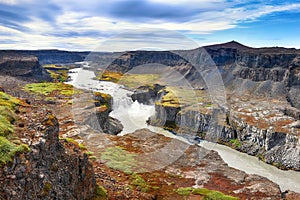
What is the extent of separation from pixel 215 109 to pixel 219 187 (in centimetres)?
7627

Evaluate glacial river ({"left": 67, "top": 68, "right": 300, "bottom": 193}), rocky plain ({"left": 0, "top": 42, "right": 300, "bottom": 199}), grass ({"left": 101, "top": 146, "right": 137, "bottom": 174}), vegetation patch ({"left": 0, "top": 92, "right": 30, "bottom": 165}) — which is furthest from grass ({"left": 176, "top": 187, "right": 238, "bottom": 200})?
glacial river ({"left": 67, "top": 68, "right": 300, "bottom": 193})

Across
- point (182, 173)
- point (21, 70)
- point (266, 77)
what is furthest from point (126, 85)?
point (182, 173)

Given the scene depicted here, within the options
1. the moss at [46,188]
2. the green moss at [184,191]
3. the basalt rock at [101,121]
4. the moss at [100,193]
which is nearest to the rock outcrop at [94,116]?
the basalt rock at [101,121]

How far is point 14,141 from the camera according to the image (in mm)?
15789

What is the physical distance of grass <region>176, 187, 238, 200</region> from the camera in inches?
1207

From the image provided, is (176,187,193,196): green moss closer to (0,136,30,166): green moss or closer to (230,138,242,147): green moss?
(0,136,30,166): green moss

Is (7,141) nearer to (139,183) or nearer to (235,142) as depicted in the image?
(139,183)

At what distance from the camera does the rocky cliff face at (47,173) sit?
45.3 ft

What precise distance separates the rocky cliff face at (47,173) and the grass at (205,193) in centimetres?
1389

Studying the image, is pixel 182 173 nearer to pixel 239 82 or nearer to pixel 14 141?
pixel 14 141

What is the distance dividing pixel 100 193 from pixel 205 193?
13.8m

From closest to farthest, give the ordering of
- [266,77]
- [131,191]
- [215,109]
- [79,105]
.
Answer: [131,191]
[79,105]
[215,109]
[266,77]

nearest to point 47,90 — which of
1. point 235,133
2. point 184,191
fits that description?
point 235,133

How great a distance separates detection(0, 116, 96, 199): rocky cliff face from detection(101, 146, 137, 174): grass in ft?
48.4
